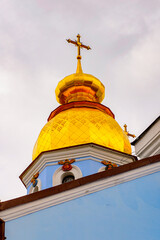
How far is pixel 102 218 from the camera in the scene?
6945 millimetres

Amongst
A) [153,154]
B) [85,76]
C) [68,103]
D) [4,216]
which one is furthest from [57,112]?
[4,216]

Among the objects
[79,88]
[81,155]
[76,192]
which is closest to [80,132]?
[81,155]

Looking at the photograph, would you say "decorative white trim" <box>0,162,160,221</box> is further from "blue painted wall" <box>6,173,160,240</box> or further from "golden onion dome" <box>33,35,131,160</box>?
"golden onion dome" <box>33,35,131,160</box>

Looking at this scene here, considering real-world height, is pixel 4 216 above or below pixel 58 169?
below

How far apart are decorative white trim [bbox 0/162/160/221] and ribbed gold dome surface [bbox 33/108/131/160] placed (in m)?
6.49

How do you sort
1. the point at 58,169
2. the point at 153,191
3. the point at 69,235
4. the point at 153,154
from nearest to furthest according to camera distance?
the point at 69,235 → the point at 153,191 → the point at 153,154 → the point at 58,169

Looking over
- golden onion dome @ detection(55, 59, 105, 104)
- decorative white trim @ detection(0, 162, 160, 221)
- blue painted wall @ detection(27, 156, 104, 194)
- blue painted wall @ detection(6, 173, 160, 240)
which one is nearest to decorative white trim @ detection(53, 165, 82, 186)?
blue painted wall @ detection(27, 156, 104, 194)

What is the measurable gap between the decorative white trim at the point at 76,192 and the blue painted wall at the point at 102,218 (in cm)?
6

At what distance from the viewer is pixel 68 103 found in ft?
51.5

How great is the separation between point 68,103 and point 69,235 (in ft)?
30.1

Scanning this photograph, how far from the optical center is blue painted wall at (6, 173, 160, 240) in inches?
267

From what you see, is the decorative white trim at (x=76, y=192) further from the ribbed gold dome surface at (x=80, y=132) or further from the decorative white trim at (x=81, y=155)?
the ribbed gold dome surface at (x=80, y=132)

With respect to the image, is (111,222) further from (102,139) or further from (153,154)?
(102,139)

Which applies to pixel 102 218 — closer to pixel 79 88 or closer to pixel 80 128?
pixel 80 128
